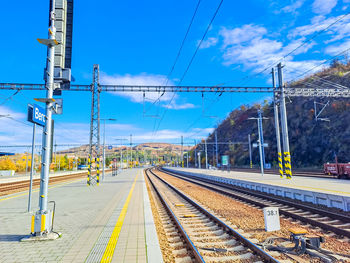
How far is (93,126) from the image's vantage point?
19.8m

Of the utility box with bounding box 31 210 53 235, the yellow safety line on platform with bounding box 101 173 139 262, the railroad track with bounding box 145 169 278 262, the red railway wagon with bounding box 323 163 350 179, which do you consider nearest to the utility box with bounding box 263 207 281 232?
the railroad track with bounding box 145 169 278 262

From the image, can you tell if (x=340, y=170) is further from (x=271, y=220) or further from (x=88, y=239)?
(x=88, y=239)

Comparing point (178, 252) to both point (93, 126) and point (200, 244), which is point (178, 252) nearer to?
point (200, 244)

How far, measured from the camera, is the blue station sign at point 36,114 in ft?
18.7

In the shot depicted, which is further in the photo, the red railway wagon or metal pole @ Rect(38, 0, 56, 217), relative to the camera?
the red railway wagon

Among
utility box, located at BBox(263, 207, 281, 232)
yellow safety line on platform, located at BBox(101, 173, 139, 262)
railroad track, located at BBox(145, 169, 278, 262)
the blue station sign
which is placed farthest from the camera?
utility box, located at BBox(263, 207, 281, 232)

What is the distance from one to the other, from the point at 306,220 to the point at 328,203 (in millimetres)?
3313

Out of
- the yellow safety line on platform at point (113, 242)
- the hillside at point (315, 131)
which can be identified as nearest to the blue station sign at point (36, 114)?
the yellow safety line on platform at point (113, 242)

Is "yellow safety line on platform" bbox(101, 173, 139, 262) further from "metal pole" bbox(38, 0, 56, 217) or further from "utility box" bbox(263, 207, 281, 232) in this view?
"utility box" bbox(263, 207, 281, 232)

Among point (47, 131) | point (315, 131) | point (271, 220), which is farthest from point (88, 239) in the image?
point (315, 131)

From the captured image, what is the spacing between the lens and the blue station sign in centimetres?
569

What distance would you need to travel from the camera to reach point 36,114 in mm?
5781

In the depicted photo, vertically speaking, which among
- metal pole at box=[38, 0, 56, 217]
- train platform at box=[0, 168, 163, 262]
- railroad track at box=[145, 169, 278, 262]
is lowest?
railroad track at box=[145, 169, 278, 262]

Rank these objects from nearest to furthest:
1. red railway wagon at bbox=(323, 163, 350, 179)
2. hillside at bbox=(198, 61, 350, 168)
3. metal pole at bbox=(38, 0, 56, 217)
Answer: metal pole at bbox=(38, 0, 56, 217)
red railway wagon at bbox=(323, 163, 350, 179)
hillside at bbox=(198, 61, 350, 168)
